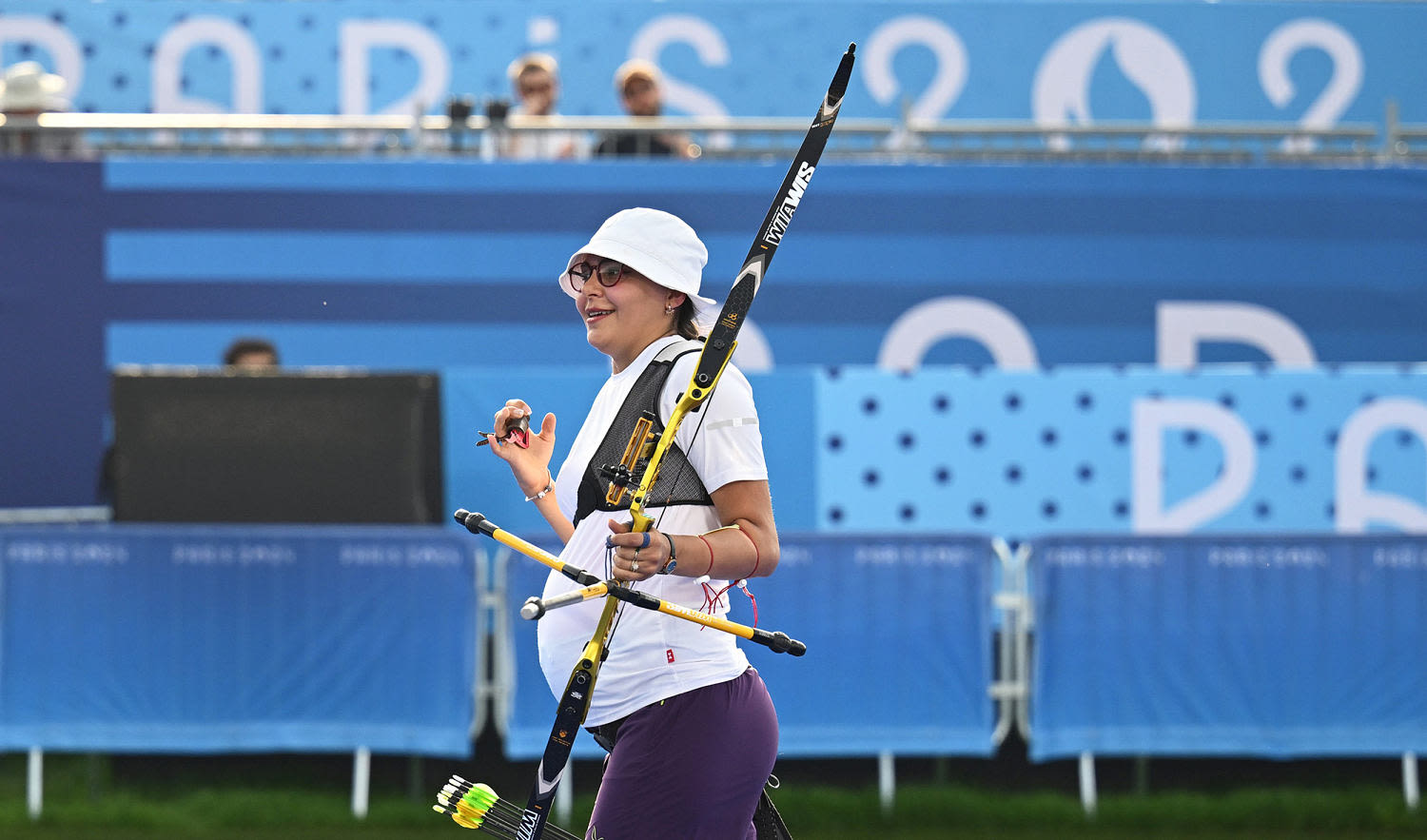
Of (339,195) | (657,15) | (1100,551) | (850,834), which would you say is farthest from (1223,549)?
(657,15)

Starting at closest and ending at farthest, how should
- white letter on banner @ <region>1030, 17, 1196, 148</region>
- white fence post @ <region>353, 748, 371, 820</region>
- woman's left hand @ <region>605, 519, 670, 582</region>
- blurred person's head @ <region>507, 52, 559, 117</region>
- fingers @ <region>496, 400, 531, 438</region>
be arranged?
woman's left hand @ <region>605, 519, 670, 582</region>
fingers @ <region>496, 400, 531, 438</region>
white fence post @ <region>353, 748, 371, 820</region>
blurred person's head @ <region>507, 52, 559, 117</region>
white letter on banner @ <region>1030, 17, 1196, 148</region>

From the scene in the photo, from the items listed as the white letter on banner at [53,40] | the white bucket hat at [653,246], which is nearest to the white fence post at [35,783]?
the white bucket hat at [653,246]

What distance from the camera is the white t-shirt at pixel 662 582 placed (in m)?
2.68

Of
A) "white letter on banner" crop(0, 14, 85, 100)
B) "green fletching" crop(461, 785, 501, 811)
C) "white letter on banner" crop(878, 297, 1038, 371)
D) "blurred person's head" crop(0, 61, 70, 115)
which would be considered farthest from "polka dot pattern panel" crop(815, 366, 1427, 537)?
"white letter on banner" crop(0, 14, 85, 100)

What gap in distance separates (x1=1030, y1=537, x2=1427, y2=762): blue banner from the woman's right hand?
3.70 meters

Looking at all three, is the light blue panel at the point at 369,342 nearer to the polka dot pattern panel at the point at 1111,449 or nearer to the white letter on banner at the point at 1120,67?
the polka dot pattern panel at the point at 1111,449

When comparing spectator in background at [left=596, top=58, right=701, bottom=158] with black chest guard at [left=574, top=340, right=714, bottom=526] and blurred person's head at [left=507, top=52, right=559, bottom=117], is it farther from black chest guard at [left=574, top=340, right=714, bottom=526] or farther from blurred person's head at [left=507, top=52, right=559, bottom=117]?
black chest guard at [left=574, top=340, right=714, bottom=526]

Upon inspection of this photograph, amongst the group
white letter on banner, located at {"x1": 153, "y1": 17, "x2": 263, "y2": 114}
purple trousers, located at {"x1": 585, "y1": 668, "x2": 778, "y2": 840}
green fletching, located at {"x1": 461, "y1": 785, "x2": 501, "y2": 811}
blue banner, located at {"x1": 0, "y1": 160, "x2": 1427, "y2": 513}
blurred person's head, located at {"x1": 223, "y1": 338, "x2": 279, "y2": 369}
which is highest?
white letter on banner, located at {"x1": 153, "y1": 17, "x2": 263, "y2": 114}

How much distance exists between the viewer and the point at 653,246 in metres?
2.77

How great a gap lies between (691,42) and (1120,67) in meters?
3.19

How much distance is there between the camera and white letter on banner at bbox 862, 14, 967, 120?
1170 centimetres

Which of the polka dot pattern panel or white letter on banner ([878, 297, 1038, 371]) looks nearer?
the polka dot pattern panel

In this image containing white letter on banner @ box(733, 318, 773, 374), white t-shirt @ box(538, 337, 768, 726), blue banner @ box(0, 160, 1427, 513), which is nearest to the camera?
white t-shirt @ box(538, 337, 768, 726)

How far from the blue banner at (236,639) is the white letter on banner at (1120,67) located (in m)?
7.09
